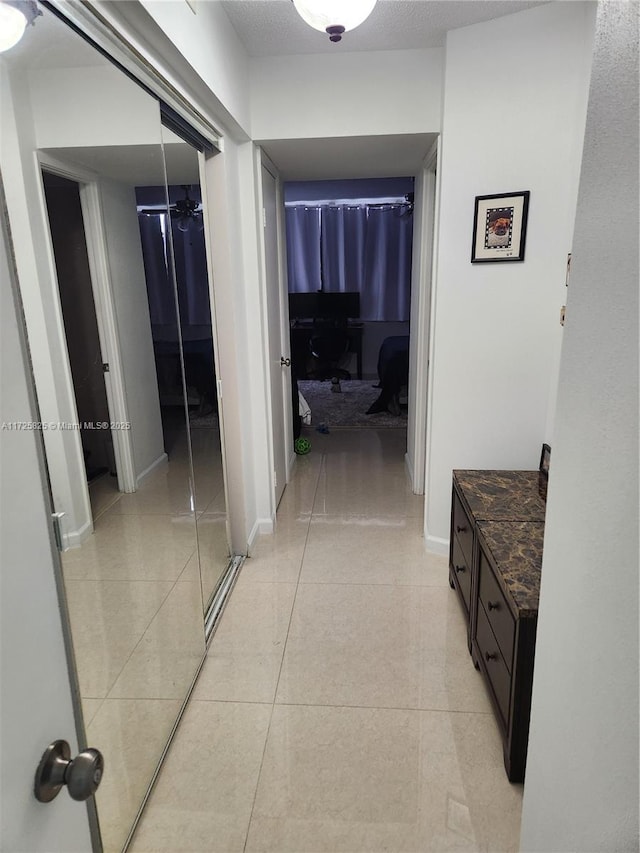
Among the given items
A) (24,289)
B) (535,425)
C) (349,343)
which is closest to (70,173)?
(24,289)

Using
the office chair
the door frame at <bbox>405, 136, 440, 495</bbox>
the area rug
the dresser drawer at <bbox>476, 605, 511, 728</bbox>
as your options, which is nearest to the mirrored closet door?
the dresser drawer at <bbox>476, 605, 511, 728</bbox>

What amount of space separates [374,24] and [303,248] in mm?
5086

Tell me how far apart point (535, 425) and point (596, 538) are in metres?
2.05

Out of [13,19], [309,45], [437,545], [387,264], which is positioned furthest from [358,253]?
[13,19]

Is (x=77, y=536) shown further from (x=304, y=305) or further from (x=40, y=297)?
(x=304, y=305)

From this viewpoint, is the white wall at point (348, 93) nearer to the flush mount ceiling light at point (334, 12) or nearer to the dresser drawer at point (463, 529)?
the flush mount ceiling light at point (334, 12)

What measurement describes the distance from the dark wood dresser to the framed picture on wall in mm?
1059

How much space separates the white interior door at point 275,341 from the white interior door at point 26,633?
2368 mm

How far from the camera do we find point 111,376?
4.93ft

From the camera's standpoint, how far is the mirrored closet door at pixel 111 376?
3.54 ft

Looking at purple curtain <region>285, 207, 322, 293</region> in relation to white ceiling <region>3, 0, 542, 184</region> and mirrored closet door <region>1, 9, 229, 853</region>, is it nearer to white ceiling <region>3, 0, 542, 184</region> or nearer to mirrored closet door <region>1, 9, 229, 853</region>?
white ceiling <region>3, 0, 542, 184</region>

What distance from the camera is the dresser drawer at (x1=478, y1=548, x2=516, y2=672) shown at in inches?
64.9

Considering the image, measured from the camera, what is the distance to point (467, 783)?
1.67 meters

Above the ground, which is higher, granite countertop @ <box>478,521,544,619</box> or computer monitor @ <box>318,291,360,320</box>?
computer monitor @ <box>318,291,360,320</box>
